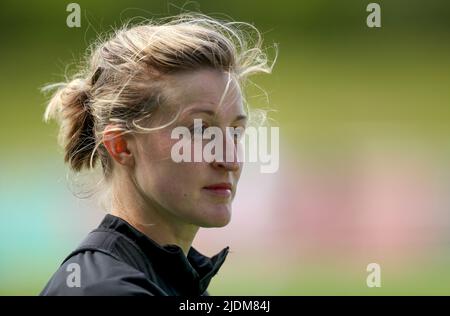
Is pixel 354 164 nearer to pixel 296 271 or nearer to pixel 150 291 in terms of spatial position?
pixel 296 271

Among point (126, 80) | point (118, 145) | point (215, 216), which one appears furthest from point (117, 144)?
point (215, 216)

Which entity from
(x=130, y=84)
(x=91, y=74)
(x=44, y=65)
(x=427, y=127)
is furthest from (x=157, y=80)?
(x=427, y=127)

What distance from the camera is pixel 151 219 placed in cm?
115

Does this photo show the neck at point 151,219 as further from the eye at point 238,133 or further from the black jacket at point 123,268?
the eye at point 238,133

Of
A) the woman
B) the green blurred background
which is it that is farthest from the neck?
the green blurred background

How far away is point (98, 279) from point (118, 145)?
0.30 metres

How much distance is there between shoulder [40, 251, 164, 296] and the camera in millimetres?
929

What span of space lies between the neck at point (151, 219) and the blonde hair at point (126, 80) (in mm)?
86

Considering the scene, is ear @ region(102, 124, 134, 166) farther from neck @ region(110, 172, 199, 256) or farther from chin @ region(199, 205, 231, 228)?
chin @ region(199, 205, 231, 228)

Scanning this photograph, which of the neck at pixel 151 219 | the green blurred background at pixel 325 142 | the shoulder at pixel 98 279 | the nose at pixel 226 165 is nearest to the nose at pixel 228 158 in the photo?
the nose at pixel 226 165

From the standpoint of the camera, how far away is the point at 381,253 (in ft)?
12.5

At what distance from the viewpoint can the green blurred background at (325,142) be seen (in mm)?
3637

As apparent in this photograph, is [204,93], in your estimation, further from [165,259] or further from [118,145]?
[165,259]

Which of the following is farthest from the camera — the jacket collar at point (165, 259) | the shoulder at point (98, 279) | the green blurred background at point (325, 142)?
the green blurred background at point (325, 142)
